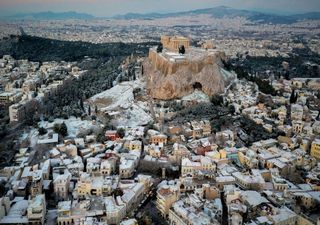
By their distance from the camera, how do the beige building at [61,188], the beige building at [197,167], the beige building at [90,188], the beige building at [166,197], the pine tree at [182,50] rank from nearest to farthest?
the beige building at [166,197]
the beige building at [90,188]
the beige building at [61,188]
the beige building at [197,167]
the pine tree at [182,50]

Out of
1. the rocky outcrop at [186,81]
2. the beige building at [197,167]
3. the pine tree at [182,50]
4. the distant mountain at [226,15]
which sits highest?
the distant mountain at [226,15]

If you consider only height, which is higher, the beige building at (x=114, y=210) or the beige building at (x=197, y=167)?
the beige building at (x=197, y=167)

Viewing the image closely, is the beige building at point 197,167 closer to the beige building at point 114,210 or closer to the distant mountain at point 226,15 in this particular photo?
the beige building at point 114,210

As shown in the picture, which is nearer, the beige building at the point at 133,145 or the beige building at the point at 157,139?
the beige building at the point at 133,145

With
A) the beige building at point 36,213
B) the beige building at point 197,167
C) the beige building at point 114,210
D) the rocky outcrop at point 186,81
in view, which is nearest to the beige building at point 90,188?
the beige building at point 114,210

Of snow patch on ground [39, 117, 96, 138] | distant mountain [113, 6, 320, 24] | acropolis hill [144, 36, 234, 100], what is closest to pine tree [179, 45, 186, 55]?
acropolis hill [144, 36, 234, 100]

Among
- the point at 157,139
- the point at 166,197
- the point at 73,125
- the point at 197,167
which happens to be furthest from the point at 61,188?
the point at 73,125

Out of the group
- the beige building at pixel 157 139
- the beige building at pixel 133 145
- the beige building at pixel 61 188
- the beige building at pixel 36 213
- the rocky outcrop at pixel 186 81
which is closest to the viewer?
the beige building at pixel 36 213

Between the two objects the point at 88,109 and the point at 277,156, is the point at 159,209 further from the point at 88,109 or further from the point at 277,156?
the point at 88,109
